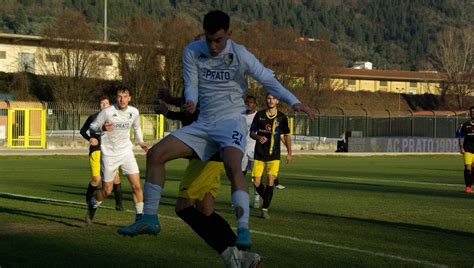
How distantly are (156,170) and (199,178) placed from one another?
0.68 metres

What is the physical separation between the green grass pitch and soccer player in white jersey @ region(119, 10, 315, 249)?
73.5 inches

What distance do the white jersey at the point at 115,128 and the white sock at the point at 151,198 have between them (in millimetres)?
6020

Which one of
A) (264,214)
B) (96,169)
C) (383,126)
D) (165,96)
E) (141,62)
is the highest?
(141,62)

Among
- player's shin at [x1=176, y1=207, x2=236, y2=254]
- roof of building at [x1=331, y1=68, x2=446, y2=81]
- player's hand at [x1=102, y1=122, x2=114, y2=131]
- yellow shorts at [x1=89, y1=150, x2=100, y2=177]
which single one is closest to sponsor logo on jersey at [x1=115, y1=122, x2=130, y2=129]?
player's hand at [x1=102, y1=122, x2=114, y2=131]

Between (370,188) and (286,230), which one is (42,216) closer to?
(286,230)

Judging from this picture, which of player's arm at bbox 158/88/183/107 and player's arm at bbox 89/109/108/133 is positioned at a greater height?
player's arm at bbox 158/88/183/107

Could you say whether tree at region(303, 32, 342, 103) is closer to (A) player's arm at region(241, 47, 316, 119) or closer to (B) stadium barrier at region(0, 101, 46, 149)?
(B) stadium barrier at region(0, 101, 46, 149)

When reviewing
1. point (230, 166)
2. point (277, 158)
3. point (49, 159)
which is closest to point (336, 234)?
point (277, 158)

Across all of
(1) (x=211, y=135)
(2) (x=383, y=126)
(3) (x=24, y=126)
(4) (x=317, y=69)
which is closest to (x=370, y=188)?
(1) (x=211, y=135)

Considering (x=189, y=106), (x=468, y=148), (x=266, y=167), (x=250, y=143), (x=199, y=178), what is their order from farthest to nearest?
(x=468, y=148) < (x=250, y=143) < (x=266, y=167) < (x=199, y=178) < (x=189, y=106)

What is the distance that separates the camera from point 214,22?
26.5 feet

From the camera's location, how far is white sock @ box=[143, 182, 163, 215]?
8.16m

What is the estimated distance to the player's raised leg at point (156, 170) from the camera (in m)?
8.12

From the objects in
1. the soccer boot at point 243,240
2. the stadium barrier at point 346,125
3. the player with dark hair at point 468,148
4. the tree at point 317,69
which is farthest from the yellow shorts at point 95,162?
the tree at point 317,69
